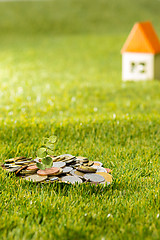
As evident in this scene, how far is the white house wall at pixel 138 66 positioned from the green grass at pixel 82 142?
681 mm

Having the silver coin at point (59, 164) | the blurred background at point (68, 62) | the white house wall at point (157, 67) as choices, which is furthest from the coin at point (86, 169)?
the white house wall at point (157, 67)

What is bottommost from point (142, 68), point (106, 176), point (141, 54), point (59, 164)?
point (106, 176)

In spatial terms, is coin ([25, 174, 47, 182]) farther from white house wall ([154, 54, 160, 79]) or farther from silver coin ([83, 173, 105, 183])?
white house wall ([154, 54, 160, 79])

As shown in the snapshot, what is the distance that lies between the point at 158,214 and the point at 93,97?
6649mm

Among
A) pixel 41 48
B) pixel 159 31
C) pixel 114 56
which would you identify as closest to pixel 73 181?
pixel 114 56

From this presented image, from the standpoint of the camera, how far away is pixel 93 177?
428 centimetres

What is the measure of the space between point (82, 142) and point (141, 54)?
25.1 feet

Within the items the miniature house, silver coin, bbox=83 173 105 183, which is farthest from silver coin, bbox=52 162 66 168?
the miniature house

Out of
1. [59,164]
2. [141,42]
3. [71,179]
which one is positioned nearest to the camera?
[71,179]

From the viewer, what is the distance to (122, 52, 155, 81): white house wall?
1273 centimetres

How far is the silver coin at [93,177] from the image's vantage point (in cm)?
421

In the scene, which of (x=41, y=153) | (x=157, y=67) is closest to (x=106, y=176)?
(x=41, y=153)

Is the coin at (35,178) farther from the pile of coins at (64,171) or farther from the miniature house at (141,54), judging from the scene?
the miniature house at (141,54)

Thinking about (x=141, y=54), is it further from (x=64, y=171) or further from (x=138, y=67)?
(x=64, y=171)
